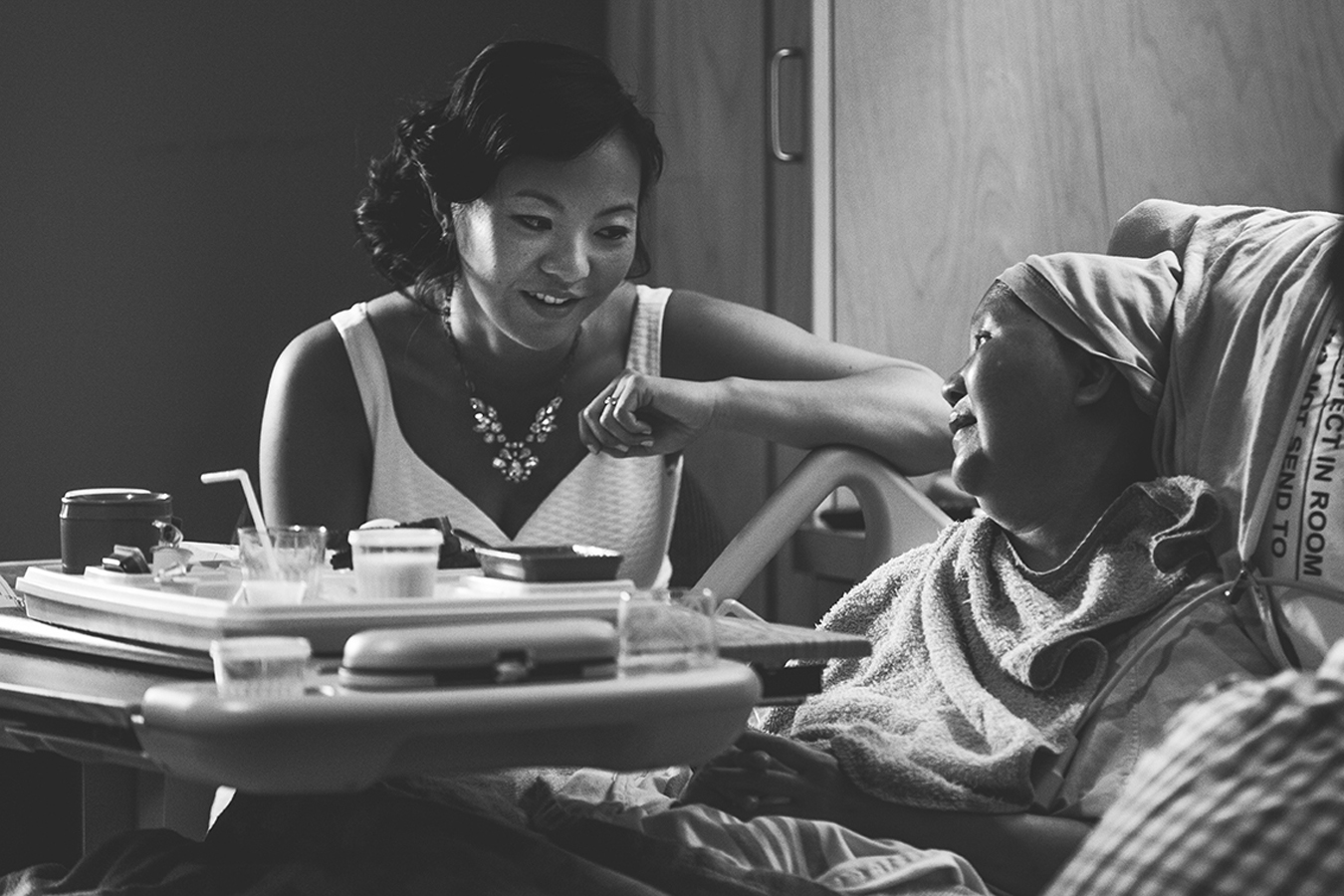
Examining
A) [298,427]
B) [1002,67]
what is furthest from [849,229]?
[298,427]

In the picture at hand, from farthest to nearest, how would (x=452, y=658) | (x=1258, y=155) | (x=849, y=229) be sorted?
(x=849, y=229) < (x=1258, y=155) < (x=452, y=658)

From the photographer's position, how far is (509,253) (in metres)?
2.14

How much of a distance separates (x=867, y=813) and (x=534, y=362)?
1.07 m

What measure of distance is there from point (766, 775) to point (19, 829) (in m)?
0.85

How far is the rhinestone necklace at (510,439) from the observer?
232cm

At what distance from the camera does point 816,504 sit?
2.06 meters

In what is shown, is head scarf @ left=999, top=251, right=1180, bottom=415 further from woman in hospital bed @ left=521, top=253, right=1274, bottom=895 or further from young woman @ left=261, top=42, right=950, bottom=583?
young woman @ left=261, top=42, right=950, bottom=583

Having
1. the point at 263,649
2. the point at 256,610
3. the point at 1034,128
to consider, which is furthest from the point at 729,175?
the point at 263,649

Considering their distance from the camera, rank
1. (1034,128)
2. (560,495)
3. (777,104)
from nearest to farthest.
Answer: (560,495) < (1034,128) < (777,104)

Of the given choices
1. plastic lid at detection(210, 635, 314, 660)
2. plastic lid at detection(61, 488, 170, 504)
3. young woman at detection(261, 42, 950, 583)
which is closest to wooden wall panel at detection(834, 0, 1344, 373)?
young woman at detection(261, 42, 950, 583)

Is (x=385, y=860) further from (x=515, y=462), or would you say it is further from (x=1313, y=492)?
(x=515, y=462)

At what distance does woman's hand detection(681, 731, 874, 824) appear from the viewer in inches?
57.2

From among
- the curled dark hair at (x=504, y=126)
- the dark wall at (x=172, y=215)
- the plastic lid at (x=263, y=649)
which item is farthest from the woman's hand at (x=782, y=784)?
the dark wall at (x=172, y=215)

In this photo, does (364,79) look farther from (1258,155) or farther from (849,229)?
(1258,155)
